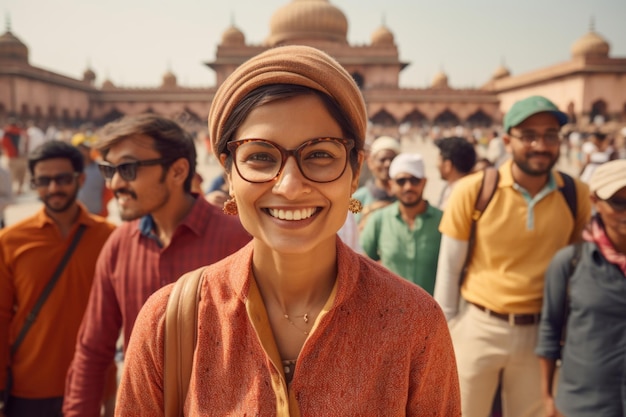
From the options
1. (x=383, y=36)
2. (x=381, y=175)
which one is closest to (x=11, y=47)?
(x=383, y=36)

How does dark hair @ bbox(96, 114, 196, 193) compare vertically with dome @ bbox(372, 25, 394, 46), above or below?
below

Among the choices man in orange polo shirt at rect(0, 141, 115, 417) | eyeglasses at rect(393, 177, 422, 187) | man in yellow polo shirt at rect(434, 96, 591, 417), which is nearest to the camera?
man in orange polo shirt at rect(0, 141, 115, 417)

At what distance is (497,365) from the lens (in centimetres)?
239

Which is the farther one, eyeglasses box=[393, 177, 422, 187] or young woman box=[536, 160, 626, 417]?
eyeglasses box=[393, 177, 422, 187]

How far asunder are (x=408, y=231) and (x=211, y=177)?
34.0ft

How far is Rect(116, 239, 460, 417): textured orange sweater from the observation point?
0.98m

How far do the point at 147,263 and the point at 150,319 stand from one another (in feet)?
2.65

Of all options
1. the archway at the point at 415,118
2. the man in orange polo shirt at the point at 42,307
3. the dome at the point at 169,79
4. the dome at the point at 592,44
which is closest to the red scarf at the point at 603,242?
the man in orange polo shirt at the point at 42,307

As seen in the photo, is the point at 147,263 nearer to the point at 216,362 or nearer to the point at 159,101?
the point at 216,362

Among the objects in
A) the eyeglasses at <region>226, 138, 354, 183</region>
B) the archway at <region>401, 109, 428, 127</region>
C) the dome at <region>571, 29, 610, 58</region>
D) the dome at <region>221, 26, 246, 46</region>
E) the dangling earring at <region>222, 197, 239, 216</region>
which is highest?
the dome at <region>221, 26, 246, 46</region>

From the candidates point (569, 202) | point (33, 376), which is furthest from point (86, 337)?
point (569, 202)

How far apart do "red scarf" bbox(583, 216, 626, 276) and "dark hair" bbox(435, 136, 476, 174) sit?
1.99 m

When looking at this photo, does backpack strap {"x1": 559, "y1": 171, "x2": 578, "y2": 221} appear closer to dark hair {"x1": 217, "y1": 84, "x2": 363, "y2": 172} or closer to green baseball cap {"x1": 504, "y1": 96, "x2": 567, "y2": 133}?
green baseball cap {"x1": 504, "y1": 96, "x2": 567, "y2": 133}

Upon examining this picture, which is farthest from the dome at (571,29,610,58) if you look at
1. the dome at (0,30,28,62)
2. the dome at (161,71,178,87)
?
the dome at (0,30,28,62)
